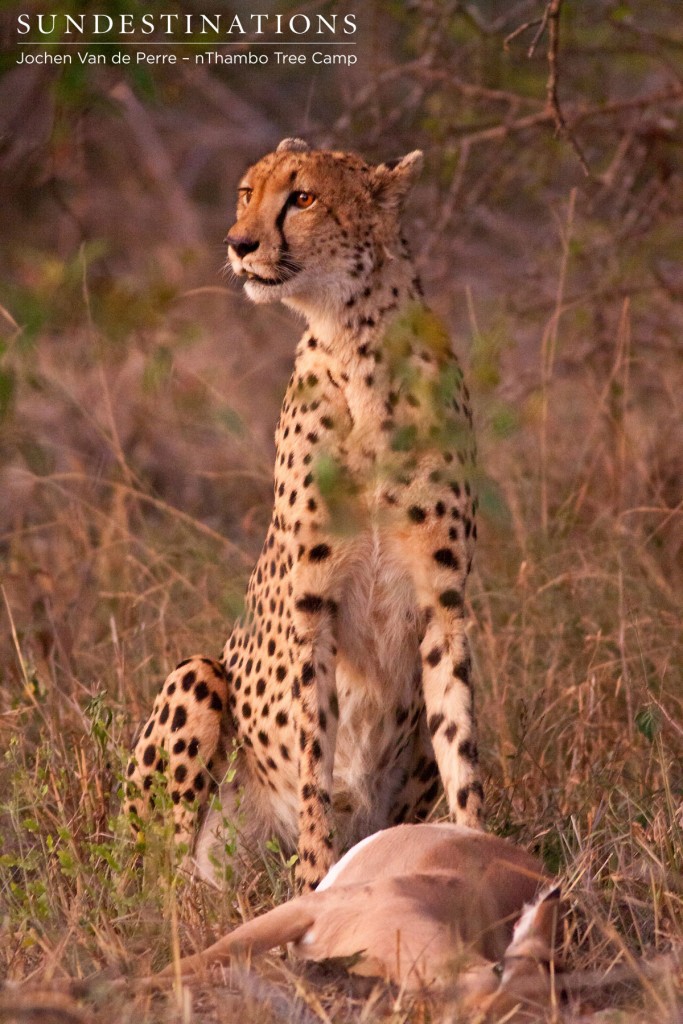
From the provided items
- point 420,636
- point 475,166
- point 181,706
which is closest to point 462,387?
point 420,636

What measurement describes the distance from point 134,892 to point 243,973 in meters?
0.78

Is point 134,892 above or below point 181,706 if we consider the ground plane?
below

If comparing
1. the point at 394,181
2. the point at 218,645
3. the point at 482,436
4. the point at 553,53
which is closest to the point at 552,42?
the point at 553,53

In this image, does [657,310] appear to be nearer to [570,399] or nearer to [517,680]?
[570,399]

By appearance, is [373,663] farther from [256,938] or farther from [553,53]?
[553,53]

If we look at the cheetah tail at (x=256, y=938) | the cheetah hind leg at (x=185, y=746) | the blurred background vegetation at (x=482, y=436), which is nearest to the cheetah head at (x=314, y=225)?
the blurred background vegetation at (x=482, y=436)

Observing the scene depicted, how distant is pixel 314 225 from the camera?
3.38 m

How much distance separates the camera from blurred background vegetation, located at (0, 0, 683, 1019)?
3271mm

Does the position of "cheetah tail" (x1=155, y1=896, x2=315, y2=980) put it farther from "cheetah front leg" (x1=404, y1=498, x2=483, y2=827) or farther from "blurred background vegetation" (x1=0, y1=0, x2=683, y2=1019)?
"cheetah front leg" (x1=404, y1=498, x2=483, y2=827)

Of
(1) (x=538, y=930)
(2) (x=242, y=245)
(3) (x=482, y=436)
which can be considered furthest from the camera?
(3) (x=482, y=436)

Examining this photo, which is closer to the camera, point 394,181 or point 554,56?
point 394,181

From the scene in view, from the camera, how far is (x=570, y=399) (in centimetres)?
655

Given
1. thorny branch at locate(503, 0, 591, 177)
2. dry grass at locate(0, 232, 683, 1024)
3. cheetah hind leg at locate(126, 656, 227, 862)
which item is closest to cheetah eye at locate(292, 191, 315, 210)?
dry grass at locate(0, 232, 683, 1024)

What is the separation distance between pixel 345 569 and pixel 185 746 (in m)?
0.61
